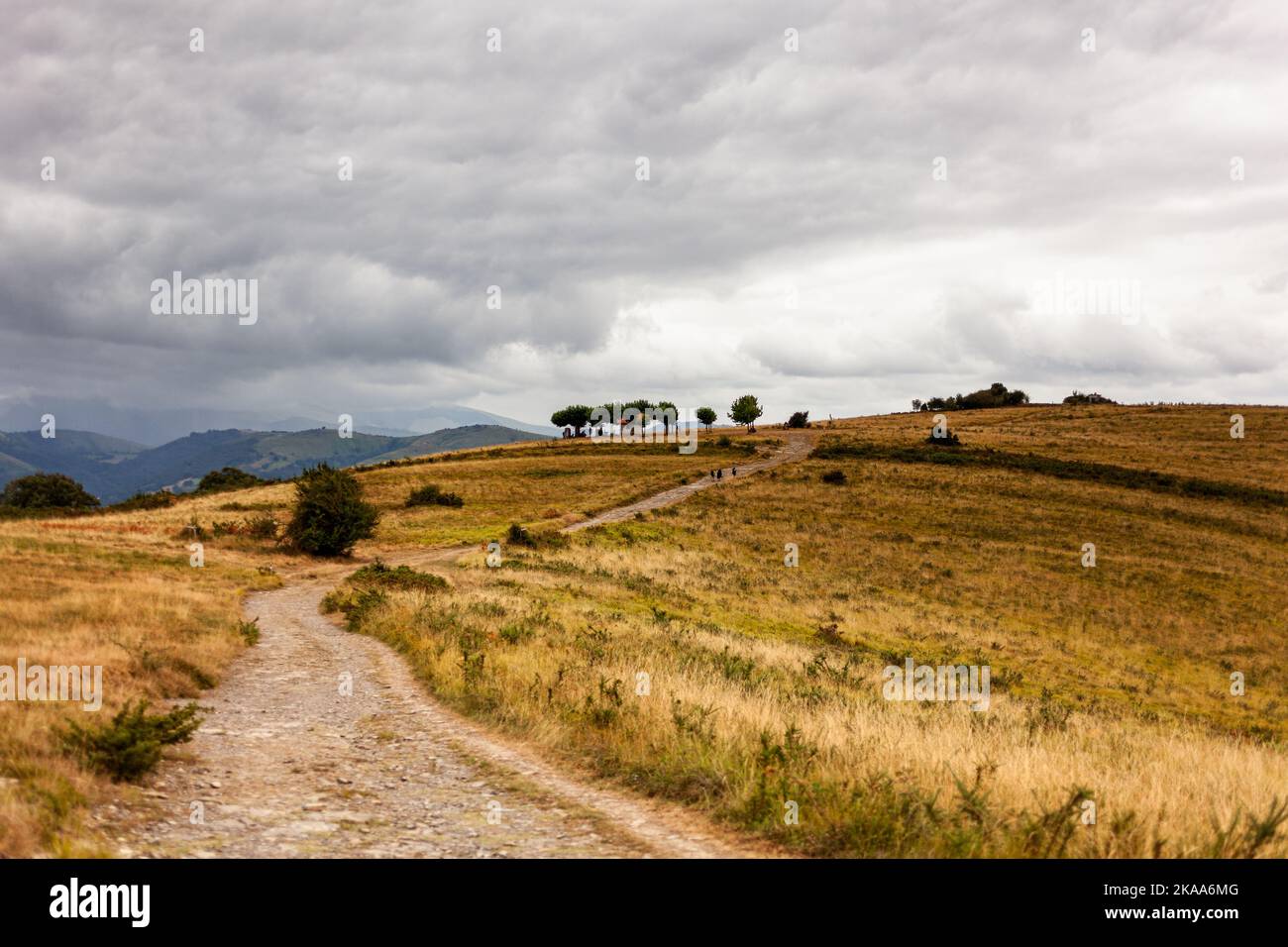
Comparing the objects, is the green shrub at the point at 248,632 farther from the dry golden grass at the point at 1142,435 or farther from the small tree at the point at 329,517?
the dry golden grass at the point at 1142,435

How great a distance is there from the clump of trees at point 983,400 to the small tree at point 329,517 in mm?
127391

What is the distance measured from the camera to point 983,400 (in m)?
150

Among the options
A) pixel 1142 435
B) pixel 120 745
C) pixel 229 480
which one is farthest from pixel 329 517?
pixel 1142 435

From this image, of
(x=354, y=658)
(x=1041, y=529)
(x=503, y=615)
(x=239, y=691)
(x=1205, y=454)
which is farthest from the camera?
(x=1205, y=454)

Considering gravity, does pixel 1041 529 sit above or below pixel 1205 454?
below

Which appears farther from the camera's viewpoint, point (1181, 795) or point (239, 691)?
point (239, 691)

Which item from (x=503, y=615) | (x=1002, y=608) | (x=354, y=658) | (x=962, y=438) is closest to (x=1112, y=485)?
(x=962, y=438)

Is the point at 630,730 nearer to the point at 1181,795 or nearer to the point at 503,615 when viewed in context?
the point at 1181,795

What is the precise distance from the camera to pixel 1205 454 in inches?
3167

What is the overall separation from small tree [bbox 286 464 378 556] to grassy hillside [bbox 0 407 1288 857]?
2054 millimetres

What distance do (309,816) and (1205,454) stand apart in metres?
96.1

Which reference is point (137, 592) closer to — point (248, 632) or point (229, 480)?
point (248, 632)
